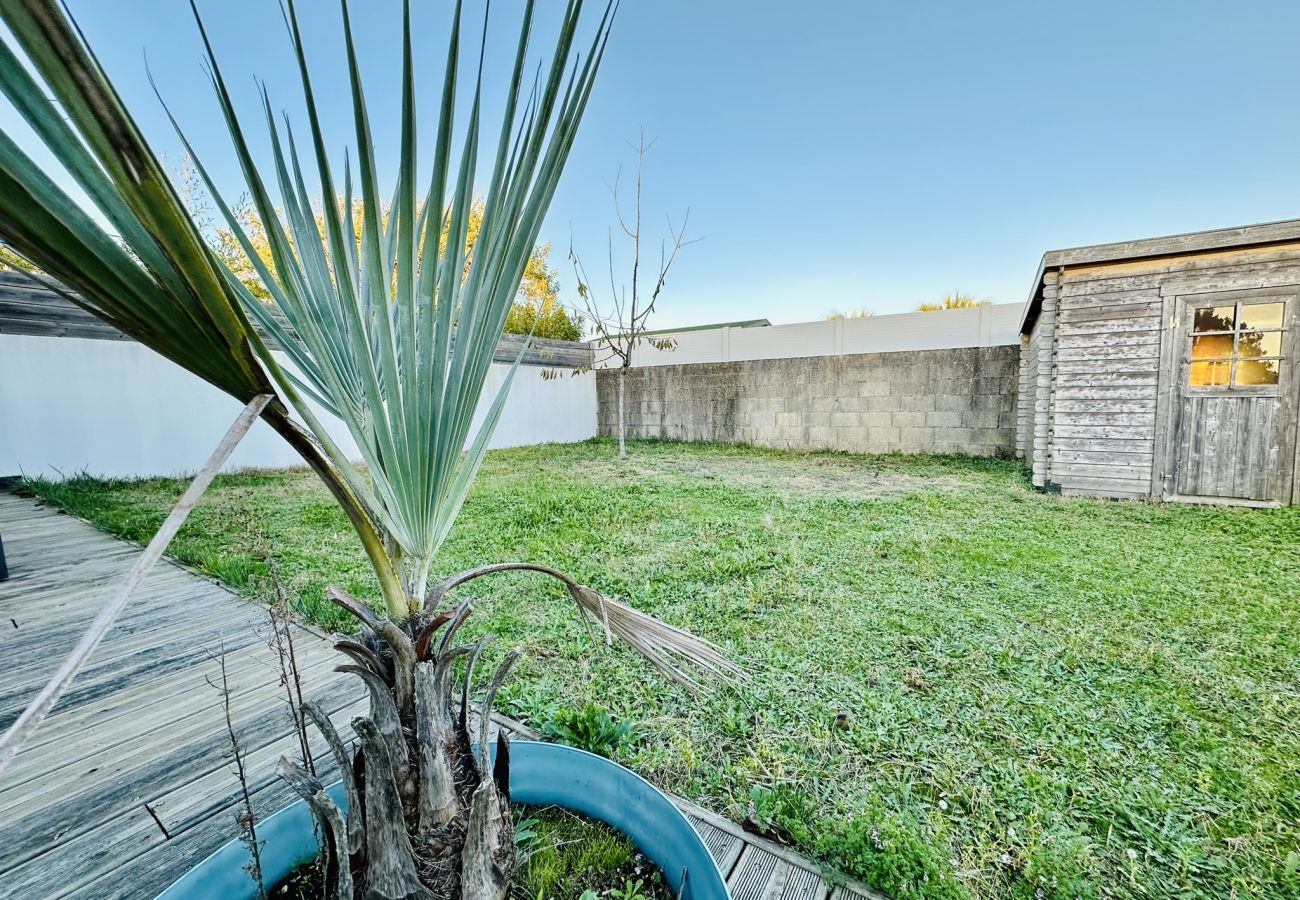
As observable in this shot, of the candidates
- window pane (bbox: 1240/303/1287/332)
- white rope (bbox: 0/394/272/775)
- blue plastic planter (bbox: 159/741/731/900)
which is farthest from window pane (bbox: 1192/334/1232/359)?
white rope (bbox: 0/394/272/775)

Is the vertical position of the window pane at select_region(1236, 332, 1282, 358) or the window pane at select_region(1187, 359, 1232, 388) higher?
the window pane at select_region(1236, 332, 1282, 358)

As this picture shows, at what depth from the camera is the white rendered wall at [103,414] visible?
15.1 ft

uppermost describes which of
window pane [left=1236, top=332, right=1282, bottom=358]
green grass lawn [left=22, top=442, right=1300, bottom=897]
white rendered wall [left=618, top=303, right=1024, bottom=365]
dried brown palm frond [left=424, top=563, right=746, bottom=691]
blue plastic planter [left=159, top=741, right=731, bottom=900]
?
white rendered wall [left=618, top=303, right=1024, bottom=365]

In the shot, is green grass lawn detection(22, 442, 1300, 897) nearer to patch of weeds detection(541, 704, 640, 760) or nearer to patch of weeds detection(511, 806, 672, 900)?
patch of weeds detection(541, 704, 640, 760)

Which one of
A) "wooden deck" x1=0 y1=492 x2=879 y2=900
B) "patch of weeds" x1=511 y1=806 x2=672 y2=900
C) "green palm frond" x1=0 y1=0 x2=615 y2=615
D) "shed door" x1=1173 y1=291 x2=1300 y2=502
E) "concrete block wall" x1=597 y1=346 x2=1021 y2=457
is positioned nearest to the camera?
"green palm frond" x1=0 y1=0 x2=615 y2=615

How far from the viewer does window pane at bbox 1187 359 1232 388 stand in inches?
153

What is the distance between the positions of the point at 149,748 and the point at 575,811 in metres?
1.28

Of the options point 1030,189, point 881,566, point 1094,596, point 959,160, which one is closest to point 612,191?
point 959,160

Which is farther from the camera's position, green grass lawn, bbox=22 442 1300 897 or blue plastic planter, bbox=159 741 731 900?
green grass lawn, bbox=22 442 1300 897

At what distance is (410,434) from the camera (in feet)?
1.79

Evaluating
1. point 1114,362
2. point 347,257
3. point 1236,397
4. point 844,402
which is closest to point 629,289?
point 844,402

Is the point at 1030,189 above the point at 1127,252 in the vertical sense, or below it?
above

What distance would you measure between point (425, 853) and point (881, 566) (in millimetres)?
2687

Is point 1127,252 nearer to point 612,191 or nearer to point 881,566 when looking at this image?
point 881,566
